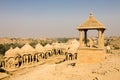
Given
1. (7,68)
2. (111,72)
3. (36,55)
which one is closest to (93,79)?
(111,72)

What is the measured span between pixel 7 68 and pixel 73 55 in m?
10.6

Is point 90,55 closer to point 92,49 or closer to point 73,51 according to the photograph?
point 92,49

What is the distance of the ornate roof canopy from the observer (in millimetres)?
14547

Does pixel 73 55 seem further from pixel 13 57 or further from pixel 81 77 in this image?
pixel 81 77

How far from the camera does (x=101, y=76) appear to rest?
10648 mm

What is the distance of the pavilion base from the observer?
47.0 feet

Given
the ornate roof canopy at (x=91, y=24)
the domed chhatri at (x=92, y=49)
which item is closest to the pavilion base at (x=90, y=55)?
the domed chhatri at (x=92, y=49)

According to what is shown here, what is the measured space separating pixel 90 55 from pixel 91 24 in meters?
2.38

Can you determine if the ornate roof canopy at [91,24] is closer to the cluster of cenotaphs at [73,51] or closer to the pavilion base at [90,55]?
the cluster of cenotaphs at [73,51]

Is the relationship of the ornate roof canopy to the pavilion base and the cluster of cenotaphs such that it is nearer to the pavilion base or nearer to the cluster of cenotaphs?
the cluster of cenotaphs

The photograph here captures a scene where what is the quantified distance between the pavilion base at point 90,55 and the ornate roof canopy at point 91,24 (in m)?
1.68

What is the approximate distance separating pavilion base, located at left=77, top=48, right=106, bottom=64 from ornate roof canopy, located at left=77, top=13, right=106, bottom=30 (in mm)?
1682

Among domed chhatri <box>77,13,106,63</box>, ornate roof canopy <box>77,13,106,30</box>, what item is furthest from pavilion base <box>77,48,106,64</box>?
ornate roof canopy <box>77,13,106,30</box>

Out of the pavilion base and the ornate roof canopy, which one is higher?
the ornate roof canopy
